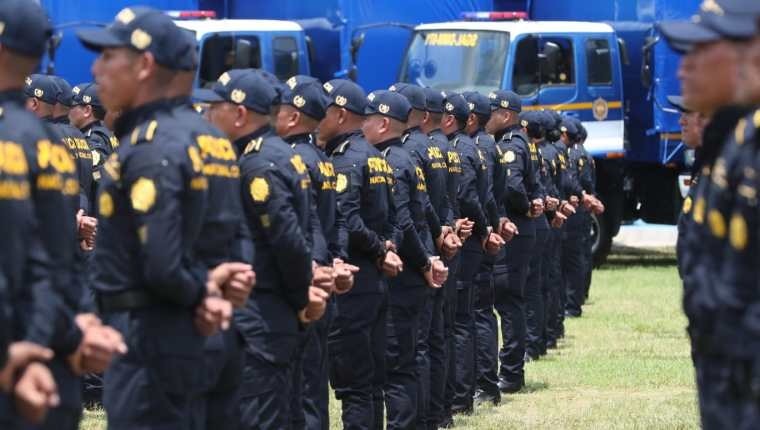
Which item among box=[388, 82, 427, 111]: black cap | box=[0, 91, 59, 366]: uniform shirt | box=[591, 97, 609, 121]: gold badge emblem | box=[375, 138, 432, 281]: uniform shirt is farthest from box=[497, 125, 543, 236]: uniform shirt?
box=[591, 97, 609, 121]: gold badge emblem

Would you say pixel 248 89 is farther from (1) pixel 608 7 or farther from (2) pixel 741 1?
(1) pixel 608 7

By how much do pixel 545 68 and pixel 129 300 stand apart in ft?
55.7

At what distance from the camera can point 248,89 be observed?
7816 mm

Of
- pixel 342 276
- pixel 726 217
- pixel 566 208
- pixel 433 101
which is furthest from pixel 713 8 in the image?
pixel 566 208

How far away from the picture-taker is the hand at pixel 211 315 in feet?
20.2

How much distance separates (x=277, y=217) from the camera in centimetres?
759

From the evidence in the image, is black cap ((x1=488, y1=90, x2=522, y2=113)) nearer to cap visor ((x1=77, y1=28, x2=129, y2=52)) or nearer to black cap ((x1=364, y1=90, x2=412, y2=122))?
black cap ((x1=364, y1=90, x2=412, y2=122))

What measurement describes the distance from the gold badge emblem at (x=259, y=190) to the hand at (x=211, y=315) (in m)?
1.42

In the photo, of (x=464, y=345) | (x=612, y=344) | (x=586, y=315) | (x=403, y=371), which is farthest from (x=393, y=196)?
(x=586, y=315)

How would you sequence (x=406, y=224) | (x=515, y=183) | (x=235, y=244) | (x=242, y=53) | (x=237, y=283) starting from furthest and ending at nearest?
(x=242, y=53), (x=515, y=183), (x=406, y=224), (x=235, y=244), (x=237, y=283)

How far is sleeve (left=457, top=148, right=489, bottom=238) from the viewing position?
1250 centimetres

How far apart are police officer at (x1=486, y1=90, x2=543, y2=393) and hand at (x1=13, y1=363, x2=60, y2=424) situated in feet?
29.1

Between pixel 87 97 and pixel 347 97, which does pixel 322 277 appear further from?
pixel 87 97

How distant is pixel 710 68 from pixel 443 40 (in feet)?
56.7
